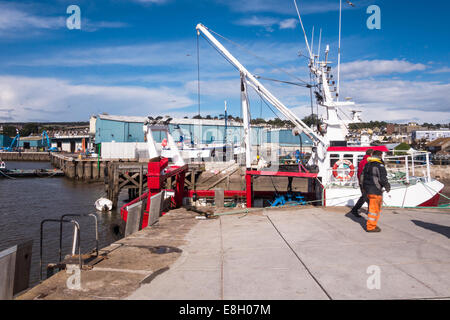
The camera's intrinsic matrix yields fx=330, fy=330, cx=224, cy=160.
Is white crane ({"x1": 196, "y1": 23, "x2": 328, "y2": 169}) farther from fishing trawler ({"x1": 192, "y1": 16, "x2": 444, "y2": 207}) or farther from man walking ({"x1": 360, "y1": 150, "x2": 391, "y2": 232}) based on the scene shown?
man walking ({"x1": 360, "y1": 150, "x2": 391, "y2": 232})

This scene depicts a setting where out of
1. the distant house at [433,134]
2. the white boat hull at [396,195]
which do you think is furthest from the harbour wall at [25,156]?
the distant house at [433,134]

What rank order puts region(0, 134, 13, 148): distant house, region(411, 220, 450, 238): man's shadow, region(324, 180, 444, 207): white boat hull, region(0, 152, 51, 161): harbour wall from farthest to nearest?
1. region(0, 134, 13, 148): distant house
2. region(0, 152, 51, 161): harbour wall
3. region(324, 180, 444, 207): white boat hull
4. region(411, 220, 450, 238): man's shadow

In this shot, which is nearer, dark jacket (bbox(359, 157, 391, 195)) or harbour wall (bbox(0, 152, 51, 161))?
dark jacket (bbox(359, 157, 391, 195))

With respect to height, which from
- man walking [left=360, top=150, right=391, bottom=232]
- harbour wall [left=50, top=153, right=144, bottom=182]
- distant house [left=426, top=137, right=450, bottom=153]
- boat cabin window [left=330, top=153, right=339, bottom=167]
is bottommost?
harbour wall [left=50, top=153, right=144, bottom=182]

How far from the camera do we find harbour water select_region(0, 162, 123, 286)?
15.1m

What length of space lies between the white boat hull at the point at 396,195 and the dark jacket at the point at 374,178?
431 centimetres

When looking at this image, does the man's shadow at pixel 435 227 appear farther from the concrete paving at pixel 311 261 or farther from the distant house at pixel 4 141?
the distant house at pixel 4 141

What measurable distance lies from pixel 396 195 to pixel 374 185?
580cm

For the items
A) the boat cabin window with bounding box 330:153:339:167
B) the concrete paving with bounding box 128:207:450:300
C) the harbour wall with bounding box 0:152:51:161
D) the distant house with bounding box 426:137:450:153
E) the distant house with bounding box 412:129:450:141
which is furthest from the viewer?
the harbour wall with bounding box 0:152:51:161

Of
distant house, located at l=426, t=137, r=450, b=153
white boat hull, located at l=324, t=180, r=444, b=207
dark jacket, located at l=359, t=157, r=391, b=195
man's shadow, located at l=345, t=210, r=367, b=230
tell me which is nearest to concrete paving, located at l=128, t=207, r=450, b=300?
man's shadow, located at l=345, t=210, r=367, b=230

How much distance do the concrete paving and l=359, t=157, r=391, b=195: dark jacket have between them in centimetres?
112

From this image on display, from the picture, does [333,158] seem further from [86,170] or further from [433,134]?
[433,134]

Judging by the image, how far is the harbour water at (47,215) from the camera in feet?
49.4

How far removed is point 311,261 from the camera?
244 inches
